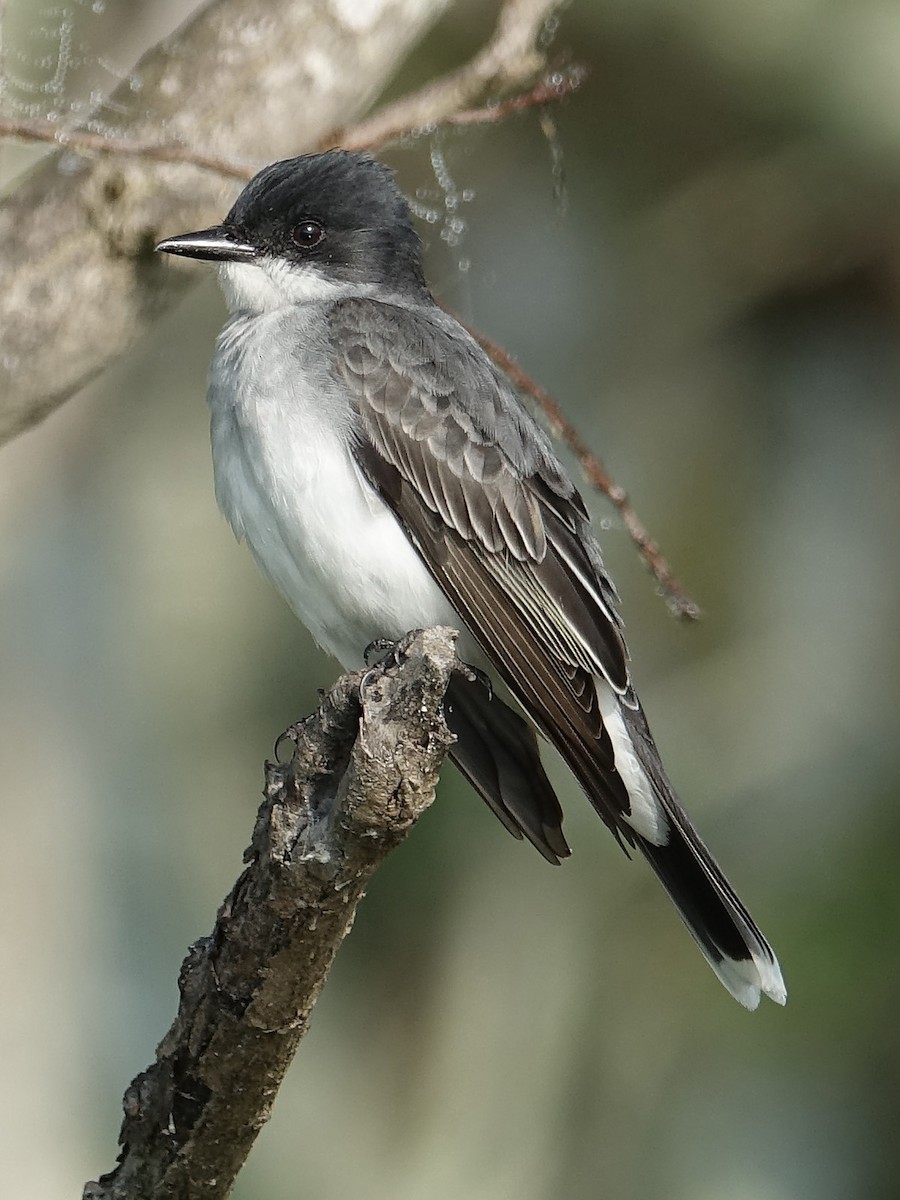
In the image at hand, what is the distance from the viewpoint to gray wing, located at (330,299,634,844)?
3.81 metres

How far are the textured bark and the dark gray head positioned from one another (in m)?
0.54

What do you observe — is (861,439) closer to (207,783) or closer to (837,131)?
(837,131)

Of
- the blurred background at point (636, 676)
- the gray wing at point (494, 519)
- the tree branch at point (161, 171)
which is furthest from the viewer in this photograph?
the blurred background at point (636, 676)

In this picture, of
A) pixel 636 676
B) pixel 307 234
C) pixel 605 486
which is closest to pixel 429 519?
pixel 605 486

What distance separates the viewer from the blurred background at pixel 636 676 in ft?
19.8

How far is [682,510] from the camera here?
267 inches

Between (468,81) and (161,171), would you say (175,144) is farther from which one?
(468,81)

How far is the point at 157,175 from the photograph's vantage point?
4.88 meters

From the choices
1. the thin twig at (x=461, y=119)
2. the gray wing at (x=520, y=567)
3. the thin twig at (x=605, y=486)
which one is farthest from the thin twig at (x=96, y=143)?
the thin twig at (x=605, y=486)

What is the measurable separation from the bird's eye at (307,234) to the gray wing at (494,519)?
1.04 ft

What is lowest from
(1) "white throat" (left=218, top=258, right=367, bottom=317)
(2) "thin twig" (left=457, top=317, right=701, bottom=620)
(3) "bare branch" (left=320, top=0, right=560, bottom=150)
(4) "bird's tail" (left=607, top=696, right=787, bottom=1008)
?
(4) "bird's tail" (left=607, top=696, right=787, bottom=1008)

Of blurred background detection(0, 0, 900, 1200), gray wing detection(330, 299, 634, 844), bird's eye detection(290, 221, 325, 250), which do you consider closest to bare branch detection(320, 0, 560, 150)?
bird's eye detection(290, 221, 325, 250)

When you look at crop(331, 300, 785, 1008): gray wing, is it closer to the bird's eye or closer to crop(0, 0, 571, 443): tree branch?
the bird's eye

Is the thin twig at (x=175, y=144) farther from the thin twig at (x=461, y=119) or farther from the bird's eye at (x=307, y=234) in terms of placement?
the bird's eye at (x=307, y=234)
